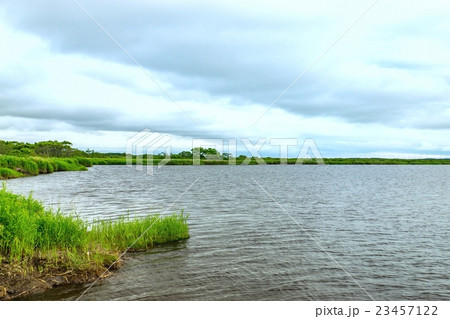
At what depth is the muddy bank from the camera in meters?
8.41

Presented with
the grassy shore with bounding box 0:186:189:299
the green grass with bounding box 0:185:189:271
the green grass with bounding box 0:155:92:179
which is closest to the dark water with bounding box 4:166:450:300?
the grassy shore with bounding box 0:186:189:299

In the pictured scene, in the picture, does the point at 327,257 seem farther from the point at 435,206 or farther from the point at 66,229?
the point at 435,206

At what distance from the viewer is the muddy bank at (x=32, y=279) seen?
841 cm

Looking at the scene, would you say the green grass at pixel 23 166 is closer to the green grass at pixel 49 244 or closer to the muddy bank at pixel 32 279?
the green grass at pixel 49 244

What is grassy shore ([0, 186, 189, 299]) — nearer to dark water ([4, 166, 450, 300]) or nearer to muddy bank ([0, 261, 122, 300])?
muddy bank ([0, 261, 122, 300])

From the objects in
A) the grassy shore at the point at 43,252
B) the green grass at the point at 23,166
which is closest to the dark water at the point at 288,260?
the grassy shore at the point at 43,252

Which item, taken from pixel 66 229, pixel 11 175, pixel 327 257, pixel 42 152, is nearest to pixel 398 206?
pixel 327 257

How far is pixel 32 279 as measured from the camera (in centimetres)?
888

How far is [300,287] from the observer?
9.62m

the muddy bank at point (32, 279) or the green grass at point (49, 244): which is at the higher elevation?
the green grass at point (49, 244)

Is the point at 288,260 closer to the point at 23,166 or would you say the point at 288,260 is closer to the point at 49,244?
the point at 49,244

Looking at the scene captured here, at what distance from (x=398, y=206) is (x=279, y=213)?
9.84 m

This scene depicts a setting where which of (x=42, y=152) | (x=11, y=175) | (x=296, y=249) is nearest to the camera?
(x=296, y=249)

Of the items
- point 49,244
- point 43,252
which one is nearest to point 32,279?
point 43,252
